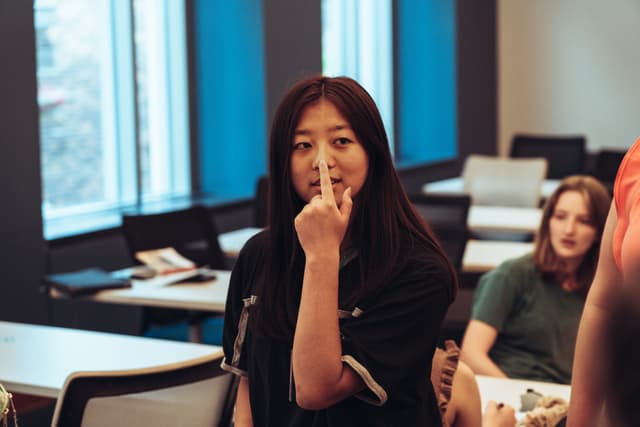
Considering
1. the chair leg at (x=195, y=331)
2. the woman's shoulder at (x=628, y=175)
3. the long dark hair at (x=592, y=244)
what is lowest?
the chair leg at (x=195, y=331)

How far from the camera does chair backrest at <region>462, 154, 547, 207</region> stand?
264 inches

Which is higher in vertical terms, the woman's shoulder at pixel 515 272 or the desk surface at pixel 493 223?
the woman's shoulder at pixel 515 272

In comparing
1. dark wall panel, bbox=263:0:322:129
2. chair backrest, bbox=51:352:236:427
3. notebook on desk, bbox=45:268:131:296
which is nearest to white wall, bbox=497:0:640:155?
dark wall panel, bbox=263:0:322:129

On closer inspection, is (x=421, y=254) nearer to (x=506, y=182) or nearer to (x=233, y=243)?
(x=233, y=243)

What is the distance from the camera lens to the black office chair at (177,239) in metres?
4.66

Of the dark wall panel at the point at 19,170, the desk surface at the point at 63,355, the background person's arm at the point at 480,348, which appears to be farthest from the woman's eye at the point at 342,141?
the dark wall panel at the point at 19,170

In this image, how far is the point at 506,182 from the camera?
22.3 ft

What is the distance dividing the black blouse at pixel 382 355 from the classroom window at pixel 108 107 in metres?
3.67

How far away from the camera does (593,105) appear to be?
9.87m

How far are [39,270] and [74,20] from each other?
170 cm

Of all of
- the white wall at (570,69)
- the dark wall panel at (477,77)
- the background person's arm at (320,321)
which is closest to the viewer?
the background person's arm at (320,321)

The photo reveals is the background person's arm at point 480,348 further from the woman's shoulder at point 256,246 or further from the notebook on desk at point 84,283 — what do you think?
the notebook on desk at point 84,283

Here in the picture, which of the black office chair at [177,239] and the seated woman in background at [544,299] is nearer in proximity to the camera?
the seated woman in background at [544,299]

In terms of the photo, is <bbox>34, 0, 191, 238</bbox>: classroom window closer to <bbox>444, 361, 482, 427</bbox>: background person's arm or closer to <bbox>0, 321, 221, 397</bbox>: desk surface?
<bbox>0, 321, 221, 397</bbox>: desk surface
